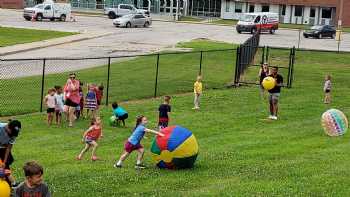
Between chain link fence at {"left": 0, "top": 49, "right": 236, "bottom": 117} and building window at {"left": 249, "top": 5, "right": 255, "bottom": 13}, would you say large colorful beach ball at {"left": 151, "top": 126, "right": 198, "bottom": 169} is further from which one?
building window at {"left": 249, "top": 5, "right": 255, "bottom": 13}

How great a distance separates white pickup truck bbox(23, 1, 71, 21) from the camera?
226ft

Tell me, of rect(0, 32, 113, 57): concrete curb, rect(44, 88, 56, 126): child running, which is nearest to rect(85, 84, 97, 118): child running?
rect(44, 88, 56, 126): child running

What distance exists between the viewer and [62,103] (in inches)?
784

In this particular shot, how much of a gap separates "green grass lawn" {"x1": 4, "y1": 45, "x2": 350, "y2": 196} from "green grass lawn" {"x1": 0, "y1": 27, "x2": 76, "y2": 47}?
23124 mm

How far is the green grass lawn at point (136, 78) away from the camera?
2435 cm

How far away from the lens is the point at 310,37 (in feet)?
216

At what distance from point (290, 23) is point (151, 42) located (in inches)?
1739

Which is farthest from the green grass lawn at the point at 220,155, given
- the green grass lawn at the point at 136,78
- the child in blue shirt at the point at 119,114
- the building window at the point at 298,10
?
the building window at the point at 298,10

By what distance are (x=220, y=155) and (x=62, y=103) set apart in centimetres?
672

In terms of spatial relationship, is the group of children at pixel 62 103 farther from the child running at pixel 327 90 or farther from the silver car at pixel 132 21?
the silver car at pixel 132 21

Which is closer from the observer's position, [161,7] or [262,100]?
[262,100]

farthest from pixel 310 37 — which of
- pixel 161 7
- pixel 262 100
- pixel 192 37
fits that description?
pixel 262 100

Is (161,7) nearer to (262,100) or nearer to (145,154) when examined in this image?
(262,100)

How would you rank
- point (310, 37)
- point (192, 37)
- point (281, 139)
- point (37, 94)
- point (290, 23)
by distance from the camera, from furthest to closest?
point (290, 23), point (310, 37), point (192, 37), point (37, 94), point (281, 139)
